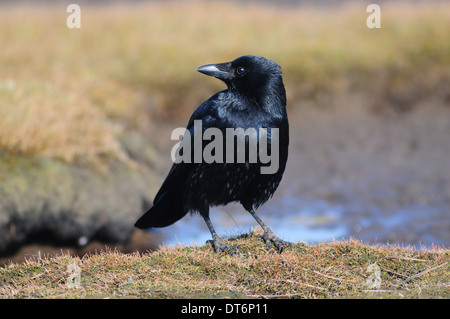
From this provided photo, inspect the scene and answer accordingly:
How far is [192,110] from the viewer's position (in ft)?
39.7

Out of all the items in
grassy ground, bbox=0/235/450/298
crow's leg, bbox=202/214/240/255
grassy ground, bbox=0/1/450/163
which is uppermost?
grassy ground, bbox=0/1/450/163

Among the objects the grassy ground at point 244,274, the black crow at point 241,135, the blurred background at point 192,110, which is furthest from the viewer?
the blurred background at point 192,110

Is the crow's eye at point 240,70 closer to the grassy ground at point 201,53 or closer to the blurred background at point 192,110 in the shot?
the blurred background at point 192,110

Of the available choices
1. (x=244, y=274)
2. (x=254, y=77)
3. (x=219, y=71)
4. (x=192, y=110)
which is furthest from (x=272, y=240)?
(x=192, y=110)

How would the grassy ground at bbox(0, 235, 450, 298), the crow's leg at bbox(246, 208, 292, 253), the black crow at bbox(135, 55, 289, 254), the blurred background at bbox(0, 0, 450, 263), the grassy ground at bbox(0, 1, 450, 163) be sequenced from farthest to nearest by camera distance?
the grassy ground at bbox(0, 1, 450, 163) → the blurred background at bbox(0, 0, 450, 263) → the crow's leg at bbox(246, 208, 292, 253) → the black crow at bbox(135, 55, 289, 254) → the grassy ground at bbox(0, 235, 450, 298)

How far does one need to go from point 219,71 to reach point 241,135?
0.62 m

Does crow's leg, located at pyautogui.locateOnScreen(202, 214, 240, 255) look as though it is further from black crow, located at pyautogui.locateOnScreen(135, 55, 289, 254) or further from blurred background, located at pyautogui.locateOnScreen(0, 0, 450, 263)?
blurred background, located at pyautogui.locateOnScreen(0, 0, 450, 263)

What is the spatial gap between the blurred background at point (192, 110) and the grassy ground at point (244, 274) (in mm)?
1102

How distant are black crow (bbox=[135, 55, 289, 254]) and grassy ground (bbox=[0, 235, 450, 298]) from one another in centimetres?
39

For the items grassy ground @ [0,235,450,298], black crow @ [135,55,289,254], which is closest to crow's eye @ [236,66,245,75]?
black crow @ [135,55,289,254]

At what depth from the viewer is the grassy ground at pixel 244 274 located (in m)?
3.96

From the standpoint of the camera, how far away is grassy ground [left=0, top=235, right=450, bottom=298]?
156 inches

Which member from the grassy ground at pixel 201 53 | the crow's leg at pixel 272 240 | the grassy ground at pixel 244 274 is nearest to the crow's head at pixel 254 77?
the crow's leg at pixel 272 240
